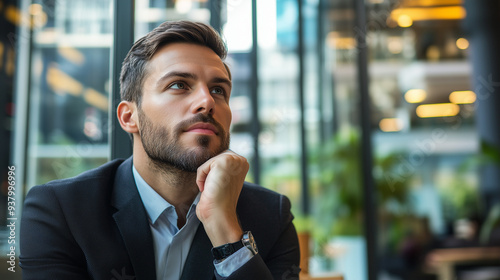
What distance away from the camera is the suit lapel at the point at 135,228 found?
1.40 meters

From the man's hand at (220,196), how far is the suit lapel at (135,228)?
19 cm

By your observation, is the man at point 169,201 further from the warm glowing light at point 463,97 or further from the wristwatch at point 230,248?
the warm glowing light at point 463,97

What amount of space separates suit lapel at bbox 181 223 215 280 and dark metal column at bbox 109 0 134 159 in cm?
60

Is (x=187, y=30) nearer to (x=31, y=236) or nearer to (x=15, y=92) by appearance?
(x=31, y=236)

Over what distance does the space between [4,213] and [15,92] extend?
173cm

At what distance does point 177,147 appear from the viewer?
1.46m

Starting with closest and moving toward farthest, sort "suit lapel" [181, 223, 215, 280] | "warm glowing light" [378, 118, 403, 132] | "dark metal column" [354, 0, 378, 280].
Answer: "suit lapel" [181, 223, 215, 280] → "dark metal column" [354, 0, 378, 280] → "warm glowing light" [378, 118, 403, 132]

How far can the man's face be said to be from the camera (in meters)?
1.46

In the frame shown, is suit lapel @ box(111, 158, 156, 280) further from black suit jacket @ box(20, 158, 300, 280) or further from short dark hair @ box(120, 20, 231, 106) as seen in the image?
short dark hair @ box(120, 20, 231, 106)

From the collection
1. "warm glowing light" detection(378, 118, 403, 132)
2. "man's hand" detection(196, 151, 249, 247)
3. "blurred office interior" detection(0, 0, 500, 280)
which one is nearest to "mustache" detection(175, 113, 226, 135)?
"man's hand" detection(196, 151, 249, 247)

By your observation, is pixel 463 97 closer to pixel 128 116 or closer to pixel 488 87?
pixel 488 87

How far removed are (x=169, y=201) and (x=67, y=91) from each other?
3.48 metres

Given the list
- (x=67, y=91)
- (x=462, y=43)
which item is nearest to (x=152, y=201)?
(x=67, y=91)

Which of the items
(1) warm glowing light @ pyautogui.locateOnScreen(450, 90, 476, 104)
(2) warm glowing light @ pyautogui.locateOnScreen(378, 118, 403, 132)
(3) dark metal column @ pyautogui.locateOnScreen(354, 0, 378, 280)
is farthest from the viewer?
(2) warm glowing light @ pyautogui.locateOnScreen(378, 118, 403, 132)
